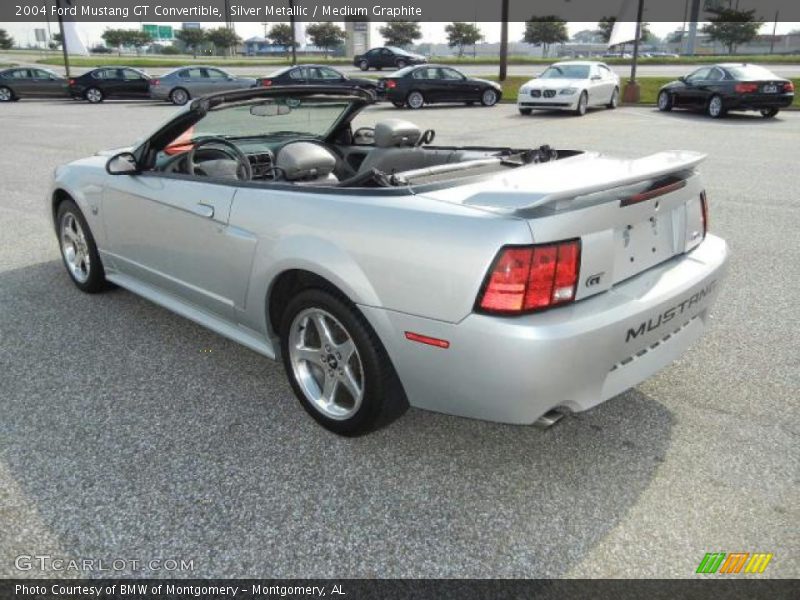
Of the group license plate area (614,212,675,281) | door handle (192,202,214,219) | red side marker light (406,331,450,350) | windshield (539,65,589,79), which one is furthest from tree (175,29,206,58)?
red side marker light (406,331,450,350)

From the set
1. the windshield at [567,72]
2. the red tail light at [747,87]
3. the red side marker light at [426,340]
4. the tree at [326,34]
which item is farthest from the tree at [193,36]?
the red side marker light at [426,340]

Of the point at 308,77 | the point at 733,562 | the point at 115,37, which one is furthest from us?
the point at 115,37

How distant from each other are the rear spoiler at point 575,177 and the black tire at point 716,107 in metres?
16.0

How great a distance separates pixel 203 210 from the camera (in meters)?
3.24

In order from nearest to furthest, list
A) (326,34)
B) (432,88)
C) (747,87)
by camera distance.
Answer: (747,87), (432,88), (326,34)

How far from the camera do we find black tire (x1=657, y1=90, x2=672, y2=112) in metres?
18.5

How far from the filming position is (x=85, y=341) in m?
3.96

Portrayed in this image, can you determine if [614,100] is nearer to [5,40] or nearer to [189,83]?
[189,83]

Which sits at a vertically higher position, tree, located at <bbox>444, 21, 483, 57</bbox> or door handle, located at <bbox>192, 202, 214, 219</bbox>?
tree, located at <bbox>444, 21, 483, 57</bbox>

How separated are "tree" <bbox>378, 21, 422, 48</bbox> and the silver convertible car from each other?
94.7 metres

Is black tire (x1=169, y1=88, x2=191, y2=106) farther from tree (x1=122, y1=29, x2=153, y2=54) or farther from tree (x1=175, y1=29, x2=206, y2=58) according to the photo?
tree (x1=122, y1=29, x2=153, y2=54)

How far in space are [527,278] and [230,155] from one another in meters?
2.14

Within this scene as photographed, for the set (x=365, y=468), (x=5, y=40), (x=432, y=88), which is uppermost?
(x=5, y=40)

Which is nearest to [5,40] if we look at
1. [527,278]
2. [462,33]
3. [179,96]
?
[462,33]
